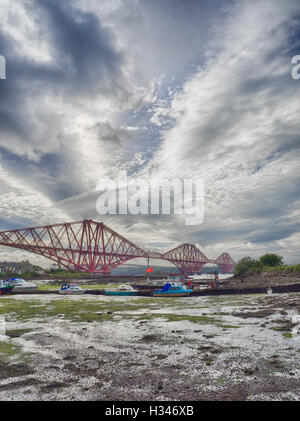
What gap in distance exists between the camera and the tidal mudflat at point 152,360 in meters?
7.23

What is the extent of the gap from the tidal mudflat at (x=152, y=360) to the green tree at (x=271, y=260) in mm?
A: 85074

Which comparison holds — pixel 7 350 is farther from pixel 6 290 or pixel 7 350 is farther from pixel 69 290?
pixel 6 290

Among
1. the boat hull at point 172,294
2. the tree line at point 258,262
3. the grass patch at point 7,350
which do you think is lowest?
the boat hull at point 172,294

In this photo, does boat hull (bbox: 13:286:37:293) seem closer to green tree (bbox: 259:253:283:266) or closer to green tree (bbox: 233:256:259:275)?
green tree (bbox: 233:256:259:275)

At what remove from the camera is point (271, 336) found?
508 inches

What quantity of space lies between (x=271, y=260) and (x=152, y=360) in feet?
317

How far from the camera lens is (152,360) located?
990cm

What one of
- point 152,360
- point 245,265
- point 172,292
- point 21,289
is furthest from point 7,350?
point 245,265

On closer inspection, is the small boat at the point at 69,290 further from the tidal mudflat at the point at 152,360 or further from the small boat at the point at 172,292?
the tidal mudflat at the point at 152,360

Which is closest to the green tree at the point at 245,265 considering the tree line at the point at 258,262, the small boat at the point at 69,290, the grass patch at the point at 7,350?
the tree line at the point at 258,262

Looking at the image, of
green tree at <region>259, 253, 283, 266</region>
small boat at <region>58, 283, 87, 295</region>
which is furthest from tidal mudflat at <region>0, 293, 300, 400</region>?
green tree at <region>259, 253, 283, 266</region>

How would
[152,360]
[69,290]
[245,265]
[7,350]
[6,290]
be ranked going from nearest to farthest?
[152,360] < [7,350] < [69,290] < [6,290] < [245,265]
